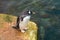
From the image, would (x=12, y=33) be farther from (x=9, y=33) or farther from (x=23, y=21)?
(x=23, y=21)

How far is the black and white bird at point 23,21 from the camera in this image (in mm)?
5645

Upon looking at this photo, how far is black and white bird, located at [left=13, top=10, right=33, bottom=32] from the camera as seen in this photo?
5.64m

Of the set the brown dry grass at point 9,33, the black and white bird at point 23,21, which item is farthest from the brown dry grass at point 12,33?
the black and white bird at point 23,21

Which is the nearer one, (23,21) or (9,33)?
(23,21)

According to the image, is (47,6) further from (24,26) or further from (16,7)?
(24,26)

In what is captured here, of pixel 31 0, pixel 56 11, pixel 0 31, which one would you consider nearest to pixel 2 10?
pixel 31 0

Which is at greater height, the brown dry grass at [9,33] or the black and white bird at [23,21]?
the black and white bird at [23,21]

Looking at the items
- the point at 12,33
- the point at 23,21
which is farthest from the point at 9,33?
the point at 23,21

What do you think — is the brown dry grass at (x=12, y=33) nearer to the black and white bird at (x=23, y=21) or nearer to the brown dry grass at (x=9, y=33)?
the brown dry grass at (x=9, y=33)

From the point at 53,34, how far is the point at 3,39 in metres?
2.16

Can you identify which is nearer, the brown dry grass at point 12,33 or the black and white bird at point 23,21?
the black and white bird at point 23,21

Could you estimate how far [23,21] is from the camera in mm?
5754

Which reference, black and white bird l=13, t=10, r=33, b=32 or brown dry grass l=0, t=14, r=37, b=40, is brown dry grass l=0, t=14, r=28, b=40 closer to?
brown dry grass l=0, t=14, r=37, b=40

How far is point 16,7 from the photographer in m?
8.93
